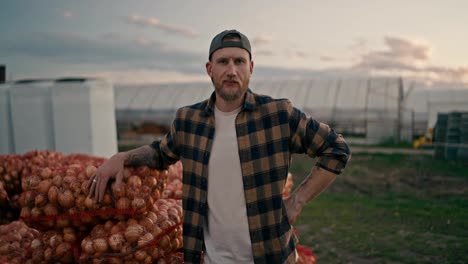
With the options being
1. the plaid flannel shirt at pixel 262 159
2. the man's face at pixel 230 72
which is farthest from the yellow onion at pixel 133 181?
the man's face at pixel 230 72

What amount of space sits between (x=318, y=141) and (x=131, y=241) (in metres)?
1.22

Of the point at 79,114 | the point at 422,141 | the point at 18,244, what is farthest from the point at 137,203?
the point at 422,141

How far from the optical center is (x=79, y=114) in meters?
Result: 8.16

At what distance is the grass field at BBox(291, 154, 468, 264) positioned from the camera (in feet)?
19.2

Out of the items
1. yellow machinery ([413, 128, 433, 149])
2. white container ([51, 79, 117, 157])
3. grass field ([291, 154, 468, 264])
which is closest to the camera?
grass field ([291, 154, 468, 264])

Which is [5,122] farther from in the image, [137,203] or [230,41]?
[230,41]

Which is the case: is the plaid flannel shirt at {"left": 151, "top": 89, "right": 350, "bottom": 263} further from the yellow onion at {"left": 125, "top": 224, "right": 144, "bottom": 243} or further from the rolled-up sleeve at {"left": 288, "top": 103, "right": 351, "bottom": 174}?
the yellow onion at {"left": 125, "top": 224, "right": 144, "bottom": 243}

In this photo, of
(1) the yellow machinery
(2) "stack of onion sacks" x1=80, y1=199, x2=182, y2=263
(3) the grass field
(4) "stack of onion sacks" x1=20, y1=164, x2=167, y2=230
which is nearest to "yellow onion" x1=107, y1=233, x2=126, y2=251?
(2) "stack of onion sacks" x1=80, y1=199, x2=182, y2=263

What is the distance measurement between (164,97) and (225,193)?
89.4ft

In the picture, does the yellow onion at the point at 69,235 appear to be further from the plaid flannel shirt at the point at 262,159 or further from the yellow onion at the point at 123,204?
the plaid flannel shirt at the point at 262,159

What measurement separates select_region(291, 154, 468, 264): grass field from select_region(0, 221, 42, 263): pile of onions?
3728 mm

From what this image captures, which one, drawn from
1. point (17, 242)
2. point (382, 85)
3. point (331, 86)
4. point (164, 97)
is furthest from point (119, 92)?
point (17, 242)

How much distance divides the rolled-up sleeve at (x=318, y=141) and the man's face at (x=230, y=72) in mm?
305

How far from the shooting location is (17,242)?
314cm
